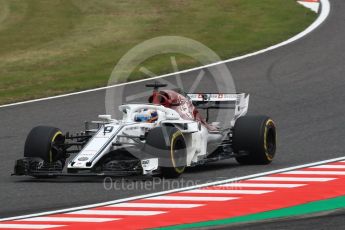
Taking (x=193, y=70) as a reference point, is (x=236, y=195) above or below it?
below

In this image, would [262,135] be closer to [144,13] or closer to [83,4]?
[144,13]

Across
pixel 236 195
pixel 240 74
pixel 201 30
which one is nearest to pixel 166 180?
pixel 236 195

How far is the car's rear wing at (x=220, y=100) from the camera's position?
49.5ft

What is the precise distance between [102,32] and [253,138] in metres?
14.0

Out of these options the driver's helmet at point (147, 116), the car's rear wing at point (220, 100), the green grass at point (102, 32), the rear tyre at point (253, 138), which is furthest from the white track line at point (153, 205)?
the green grass at point (102, 32)

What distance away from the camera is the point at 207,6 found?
3006cm

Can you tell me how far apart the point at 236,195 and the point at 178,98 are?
255 centimetres

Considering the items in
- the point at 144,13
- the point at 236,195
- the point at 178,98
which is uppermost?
the point at 144,13

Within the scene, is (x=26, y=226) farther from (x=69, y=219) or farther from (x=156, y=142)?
(x=156, y=142)

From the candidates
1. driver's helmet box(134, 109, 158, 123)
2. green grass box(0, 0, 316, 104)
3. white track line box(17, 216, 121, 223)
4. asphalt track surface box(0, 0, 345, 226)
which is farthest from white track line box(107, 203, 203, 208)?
green grass box(0, 0, 316, 104)

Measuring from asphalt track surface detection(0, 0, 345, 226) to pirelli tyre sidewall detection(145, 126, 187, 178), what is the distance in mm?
339

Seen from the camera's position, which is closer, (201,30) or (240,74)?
(240,74)

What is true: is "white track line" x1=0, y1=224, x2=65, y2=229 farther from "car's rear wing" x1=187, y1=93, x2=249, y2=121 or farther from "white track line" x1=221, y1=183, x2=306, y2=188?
"car's rear wing" x1=187, y1=93, x2=249, y2=121

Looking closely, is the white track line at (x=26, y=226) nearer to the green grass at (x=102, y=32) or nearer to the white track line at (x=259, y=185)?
the white track line at (x=259, y=185)
